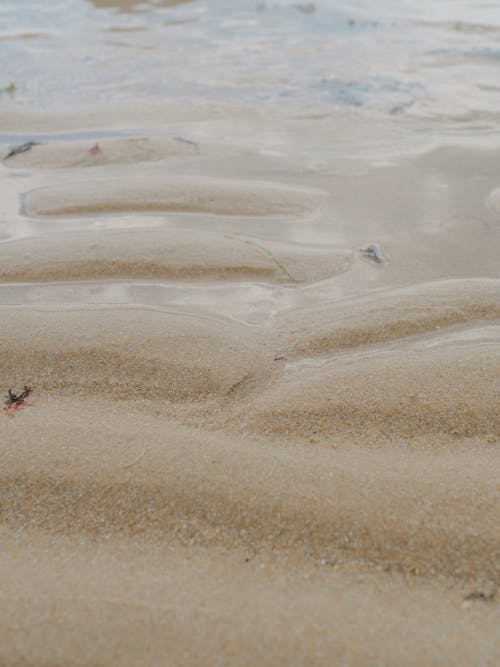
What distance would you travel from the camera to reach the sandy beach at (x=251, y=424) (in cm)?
132

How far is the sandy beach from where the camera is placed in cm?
132

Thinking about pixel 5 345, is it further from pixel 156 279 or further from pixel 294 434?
pixel 294 434

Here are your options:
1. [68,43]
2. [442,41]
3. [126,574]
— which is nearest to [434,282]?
[126,574]

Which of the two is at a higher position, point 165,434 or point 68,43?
point 68,43

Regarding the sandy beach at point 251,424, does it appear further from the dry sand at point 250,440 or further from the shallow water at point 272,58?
the shallow water at point 272,58

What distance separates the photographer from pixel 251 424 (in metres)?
1.93

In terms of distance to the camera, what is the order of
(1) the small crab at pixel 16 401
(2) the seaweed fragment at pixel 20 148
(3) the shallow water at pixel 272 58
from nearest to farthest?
(1) the small crab at pixel 16 401 < (2) the seaweed fragment at pixel 20 148 < (3) the shallow water at pixel 272 58

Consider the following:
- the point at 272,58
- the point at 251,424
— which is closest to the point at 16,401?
the point at 251,424

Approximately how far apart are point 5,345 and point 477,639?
187cm

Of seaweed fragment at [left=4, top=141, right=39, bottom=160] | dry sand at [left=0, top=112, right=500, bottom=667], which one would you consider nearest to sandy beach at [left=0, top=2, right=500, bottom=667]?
dry sand at [left=0, top=112, right=500, bottom=667]

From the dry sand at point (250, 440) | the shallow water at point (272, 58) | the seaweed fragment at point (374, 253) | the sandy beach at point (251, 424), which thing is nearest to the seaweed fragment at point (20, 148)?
the sandy beach at point (251, 424)

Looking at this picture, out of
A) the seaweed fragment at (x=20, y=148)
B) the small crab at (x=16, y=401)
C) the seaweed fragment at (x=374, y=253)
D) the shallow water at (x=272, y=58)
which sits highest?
the shallow water at (x=272, y=58)

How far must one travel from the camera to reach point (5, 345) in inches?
88.7

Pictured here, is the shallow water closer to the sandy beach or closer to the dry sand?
the sandy beach
